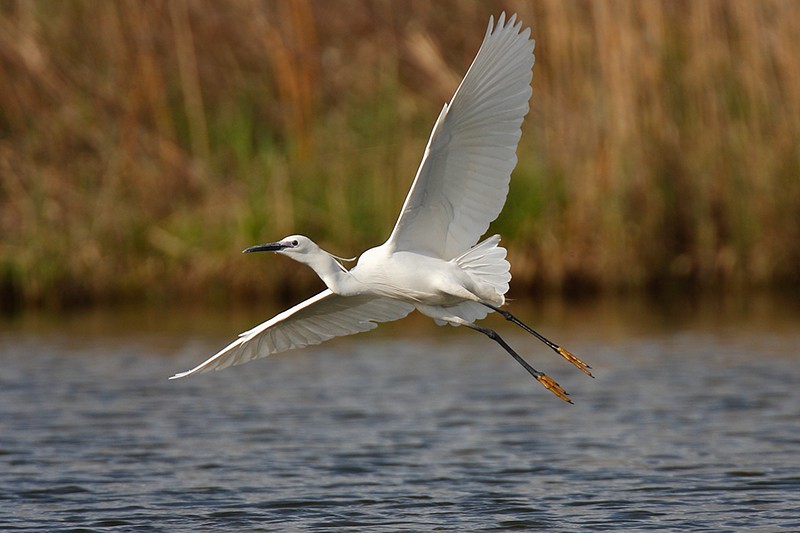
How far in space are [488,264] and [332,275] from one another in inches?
29.0

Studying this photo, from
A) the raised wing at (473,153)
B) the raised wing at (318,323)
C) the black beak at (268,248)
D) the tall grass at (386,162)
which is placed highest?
the tall grass at (386,162)

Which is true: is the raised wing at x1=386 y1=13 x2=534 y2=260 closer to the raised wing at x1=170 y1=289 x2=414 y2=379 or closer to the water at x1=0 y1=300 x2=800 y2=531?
the raised wing at x1=170 y1=289 x2=414 y2=379

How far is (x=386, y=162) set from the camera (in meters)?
13.6

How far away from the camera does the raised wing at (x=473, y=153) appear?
238 inches

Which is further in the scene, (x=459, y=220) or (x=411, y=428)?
(x=411, y=428)

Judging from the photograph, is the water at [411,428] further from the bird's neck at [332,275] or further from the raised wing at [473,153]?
the raised wing at [473,153]

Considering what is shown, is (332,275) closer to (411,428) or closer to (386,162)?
(411,428)

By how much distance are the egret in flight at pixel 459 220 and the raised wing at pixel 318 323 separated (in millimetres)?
117

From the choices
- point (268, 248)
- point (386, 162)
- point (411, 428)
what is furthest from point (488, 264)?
point (386, 162)

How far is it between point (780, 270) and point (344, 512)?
24.6 feet

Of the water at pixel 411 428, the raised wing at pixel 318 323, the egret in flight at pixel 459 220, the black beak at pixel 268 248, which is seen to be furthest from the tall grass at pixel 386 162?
the black beak at pixel 268 248

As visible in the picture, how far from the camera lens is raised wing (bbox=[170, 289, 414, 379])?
715cm

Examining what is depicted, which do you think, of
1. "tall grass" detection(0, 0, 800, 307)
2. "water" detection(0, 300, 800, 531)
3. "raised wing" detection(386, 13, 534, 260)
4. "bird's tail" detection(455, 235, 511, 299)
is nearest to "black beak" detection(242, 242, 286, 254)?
"raised wing" detection(386, 13, 534, 260)

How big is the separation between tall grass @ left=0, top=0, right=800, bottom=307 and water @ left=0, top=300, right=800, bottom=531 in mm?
644
